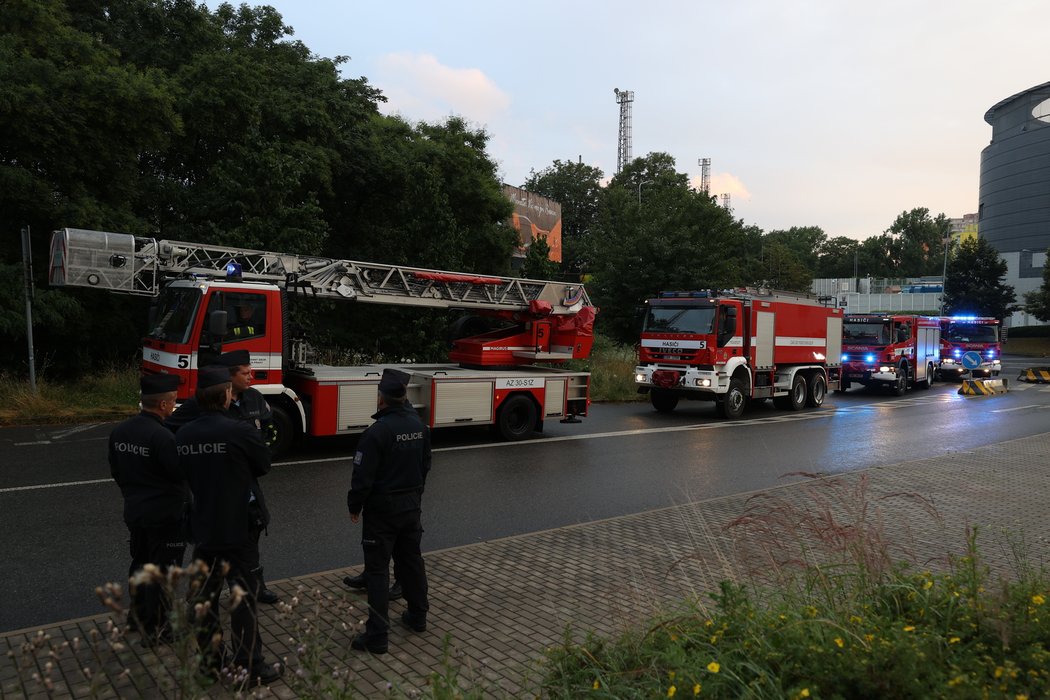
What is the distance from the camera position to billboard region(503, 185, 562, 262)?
4572 centimetres

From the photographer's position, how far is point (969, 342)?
29281 millimetres

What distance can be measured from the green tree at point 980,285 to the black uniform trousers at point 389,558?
64668 millimetres

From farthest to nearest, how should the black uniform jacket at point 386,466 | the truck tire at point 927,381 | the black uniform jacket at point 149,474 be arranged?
the truck tire at point 927,381 → the black uniform jacket at point 386,466 → the black uniform jacket at point 149,474

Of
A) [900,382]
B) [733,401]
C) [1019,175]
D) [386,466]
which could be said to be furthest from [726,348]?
[1019,175]

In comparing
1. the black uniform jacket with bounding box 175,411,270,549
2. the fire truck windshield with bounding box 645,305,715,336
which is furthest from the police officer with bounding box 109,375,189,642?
the fire truck windshield with bounding box 645,305,715,336

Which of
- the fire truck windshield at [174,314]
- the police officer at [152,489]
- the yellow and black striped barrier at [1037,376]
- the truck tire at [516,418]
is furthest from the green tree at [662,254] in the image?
the police officer at [152,489]

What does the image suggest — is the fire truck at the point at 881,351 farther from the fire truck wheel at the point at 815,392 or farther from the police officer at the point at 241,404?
the police officer at the point at 241,404

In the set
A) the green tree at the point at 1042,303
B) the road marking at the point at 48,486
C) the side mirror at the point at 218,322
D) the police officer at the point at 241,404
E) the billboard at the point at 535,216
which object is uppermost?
the billboard at the point at 535,216

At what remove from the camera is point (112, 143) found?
1392 cm

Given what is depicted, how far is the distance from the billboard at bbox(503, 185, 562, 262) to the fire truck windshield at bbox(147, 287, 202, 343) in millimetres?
34650

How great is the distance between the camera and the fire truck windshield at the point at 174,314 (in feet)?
29.9

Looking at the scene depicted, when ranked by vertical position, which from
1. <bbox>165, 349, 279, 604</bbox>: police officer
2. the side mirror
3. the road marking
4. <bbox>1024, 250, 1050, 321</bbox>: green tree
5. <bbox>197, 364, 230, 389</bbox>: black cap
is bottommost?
the road marking

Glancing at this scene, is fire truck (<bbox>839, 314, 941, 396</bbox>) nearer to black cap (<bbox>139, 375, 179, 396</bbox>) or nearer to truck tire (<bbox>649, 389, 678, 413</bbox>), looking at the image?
truck tire (<bbox>649, 389, 678, 413</bbox>)

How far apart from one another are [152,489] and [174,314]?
18.8 ft
